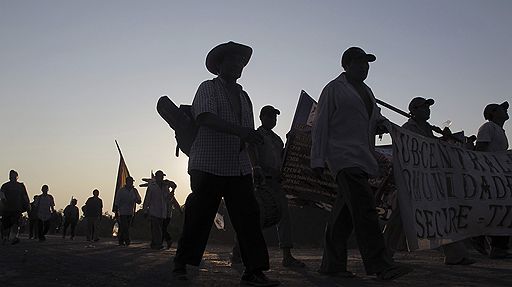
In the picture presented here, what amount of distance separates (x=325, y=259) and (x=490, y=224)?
258 cm

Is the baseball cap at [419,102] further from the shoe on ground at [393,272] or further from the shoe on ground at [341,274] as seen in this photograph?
the shoe on ground at [393,272]

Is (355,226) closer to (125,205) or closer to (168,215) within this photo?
(168,215)

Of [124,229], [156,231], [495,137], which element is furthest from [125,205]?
[495,137]

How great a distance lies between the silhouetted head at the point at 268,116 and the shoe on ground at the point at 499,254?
3.35m

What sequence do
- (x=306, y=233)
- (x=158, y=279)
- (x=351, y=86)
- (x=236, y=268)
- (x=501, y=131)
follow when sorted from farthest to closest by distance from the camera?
(x=306, y=233) → (x=501, y=131) → (x=236, y=268) → (x=351, y=86) → (x=158, y=279)

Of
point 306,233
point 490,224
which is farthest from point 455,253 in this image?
point 306,233

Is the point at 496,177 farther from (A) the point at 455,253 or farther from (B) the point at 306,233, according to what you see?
(B) the point at 306,233

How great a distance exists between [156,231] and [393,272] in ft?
36.0

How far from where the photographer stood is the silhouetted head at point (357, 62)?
6.10m

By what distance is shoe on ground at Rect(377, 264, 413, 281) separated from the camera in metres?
5.27

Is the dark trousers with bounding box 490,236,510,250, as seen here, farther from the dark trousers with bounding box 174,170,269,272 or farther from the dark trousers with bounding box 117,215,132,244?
the dark trousers with bounding box 117,215,132,244

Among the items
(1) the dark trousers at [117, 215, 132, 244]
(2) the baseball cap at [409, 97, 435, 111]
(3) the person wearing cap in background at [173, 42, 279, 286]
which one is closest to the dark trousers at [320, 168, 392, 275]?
(3) the person wearing cap in background at [173, 42, 279, 286]

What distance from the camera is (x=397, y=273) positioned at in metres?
5.27

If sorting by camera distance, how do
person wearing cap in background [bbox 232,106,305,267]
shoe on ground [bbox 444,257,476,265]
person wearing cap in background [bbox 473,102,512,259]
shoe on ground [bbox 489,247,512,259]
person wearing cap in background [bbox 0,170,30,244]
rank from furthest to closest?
person wearing cap in background [bbox 0,170,30,244] → shoe on ground [bbox 489,247,512,259] → person wearing cap in background [bbox 473,102,512,259] → person wearing cap in background [bbox 232,106,305,267] → shoe on ground [bbox 444,257,476,265]
